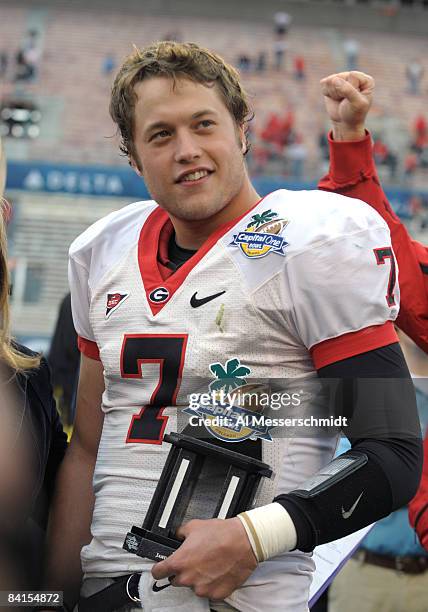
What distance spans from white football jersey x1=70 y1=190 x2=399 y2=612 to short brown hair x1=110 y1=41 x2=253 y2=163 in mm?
228

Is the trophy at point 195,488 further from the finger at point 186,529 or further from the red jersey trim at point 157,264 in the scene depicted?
the red jersey trim at point 157,264

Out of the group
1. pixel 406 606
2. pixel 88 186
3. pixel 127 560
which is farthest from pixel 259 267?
pixel 88 186

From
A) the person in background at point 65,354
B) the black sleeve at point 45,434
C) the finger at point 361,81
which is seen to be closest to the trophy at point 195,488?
the black sleeve at point 45,434

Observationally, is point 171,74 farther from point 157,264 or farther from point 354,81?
point 354,81

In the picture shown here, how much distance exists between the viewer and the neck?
180 centimetres

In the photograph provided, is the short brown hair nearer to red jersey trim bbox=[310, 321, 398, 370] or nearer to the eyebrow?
the eyebrow

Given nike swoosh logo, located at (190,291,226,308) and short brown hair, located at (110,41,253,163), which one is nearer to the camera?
nike swoosh logo, located at (190,291,226,308)

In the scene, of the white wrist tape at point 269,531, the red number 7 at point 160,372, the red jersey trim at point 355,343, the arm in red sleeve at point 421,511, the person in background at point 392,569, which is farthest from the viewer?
the person in background at point 392,569

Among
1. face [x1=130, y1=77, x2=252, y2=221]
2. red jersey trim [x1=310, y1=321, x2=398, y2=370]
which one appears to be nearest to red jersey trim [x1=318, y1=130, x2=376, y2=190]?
face [x1=130, y1=77, x2=252, y2=221]

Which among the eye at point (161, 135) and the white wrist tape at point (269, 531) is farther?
the eye at point (161, 135)

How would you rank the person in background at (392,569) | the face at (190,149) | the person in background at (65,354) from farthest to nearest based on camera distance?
the person in background at (65,354)
the person in background at (392,569)
the face at (190,149)

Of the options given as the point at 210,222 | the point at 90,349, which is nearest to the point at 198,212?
the point at 210,222

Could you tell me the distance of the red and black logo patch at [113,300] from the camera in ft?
5.87

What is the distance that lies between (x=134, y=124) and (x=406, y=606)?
2.17m
